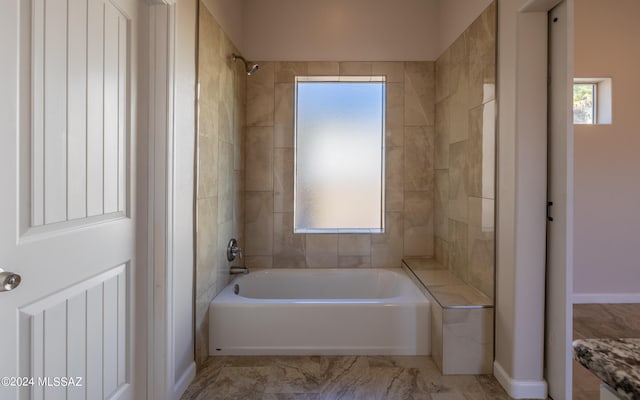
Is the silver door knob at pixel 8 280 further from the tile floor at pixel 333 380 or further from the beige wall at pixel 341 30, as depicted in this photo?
the beige wall at pixel 341 30

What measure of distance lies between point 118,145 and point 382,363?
6.21 feet

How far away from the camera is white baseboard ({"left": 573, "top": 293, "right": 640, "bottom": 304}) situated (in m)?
3.41

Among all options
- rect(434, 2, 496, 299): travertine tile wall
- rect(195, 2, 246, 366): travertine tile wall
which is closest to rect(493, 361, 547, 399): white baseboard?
rect(434, 2, 496, 299): travertine tile wall

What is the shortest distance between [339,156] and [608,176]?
2.57m

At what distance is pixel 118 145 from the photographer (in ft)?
4.84

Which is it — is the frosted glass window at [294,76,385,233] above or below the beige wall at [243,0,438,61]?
below

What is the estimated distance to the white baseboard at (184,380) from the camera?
1832 mm

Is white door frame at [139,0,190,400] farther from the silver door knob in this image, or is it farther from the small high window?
the small high window

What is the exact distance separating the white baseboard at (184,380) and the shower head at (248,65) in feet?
7.05

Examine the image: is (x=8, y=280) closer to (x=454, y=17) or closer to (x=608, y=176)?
(x=454, y=17)

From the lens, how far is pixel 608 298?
3.42m

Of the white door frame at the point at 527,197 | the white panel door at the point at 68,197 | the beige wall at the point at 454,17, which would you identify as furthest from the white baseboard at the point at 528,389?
the beige wall at the point at 454,17

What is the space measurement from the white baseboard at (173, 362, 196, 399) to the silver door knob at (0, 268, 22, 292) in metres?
1.09

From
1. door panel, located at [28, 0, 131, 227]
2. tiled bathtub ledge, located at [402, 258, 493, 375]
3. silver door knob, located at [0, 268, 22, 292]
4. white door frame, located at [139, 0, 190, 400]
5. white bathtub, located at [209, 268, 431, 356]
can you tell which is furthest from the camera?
white bathtub, located at [209, 268, 431, 356]
